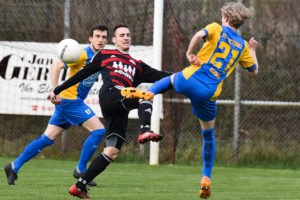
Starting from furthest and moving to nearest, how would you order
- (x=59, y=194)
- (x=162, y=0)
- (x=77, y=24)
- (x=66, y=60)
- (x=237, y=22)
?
(x=77, y=24)
(x=162, y=0)
(x=66, y=60)
(x=59, y=194)
(x=237, y=22)

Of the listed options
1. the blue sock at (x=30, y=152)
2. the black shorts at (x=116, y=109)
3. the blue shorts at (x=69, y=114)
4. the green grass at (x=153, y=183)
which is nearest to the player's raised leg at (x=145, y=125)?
the black shorts at (x=116, y=109)

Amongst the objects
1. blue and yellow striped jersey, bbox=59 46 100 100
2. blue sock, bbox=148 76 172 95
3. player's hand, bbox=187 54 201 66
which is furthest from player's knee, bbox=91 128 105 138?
player's hand, bbox=187 54 201 66

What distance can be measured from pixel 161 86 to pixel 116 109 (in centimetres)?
54

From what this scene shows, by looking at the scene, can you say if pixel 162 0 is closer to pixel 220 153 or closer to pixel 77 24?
pixel 77 24

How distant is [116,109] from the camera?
818cm

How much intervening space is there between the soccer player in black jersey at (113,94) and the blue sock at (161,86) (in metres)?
0.12

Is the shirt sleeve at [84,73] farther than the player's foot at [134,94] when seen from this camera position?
Yes

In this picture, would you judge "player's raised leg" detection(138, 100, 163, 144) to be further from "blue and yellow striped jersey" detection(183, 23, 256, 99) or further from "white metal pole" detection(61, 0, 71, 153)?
"white metal pole" detection(61, 0, 71, 153)

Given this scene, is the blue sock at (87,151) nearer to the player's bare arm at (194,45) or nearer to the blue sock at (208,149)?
the blue sock at (208,149)

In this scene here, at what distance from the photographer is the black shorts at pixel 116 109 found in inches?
321

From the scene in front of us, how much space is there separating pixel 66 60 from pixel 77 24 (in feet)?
17.9

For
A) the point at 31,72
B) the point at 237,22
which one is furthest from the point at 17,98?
the point at 237,22

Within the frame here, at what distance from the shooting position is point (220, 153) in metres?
14.0

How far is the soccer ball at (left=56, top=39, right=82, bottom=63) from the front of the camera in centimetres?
932
